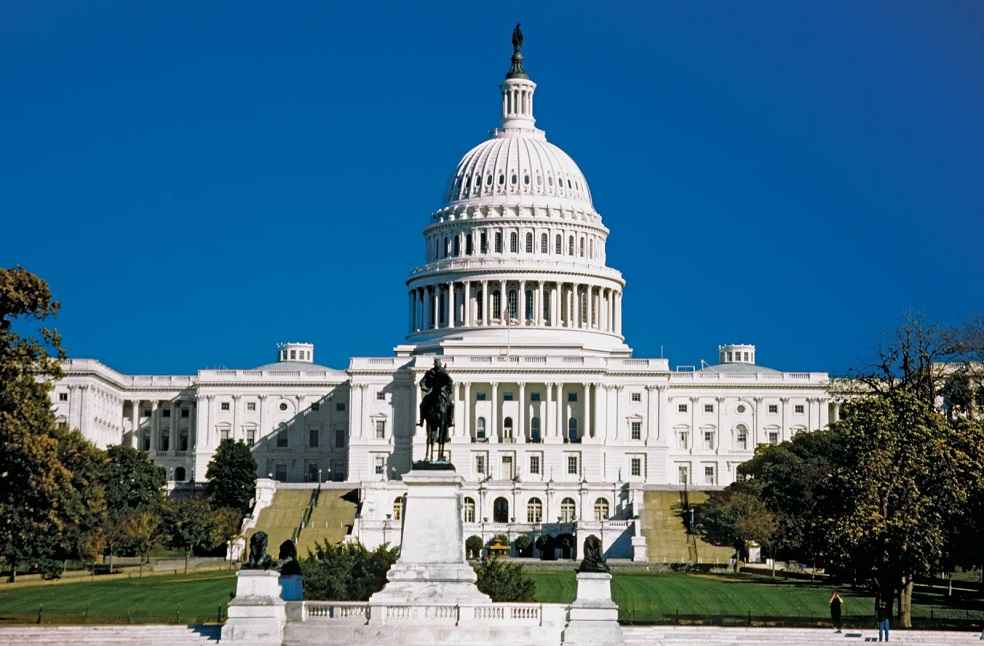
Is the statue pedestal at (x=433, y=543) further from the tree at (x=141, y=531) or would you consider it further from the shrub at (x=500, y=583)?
the tree at (x=141, y=531)

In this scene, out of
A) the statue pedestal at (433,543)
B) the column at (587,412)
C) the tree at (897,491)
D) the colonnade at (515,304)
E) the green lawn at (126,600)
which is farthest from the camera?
the colonnade at (515,304)

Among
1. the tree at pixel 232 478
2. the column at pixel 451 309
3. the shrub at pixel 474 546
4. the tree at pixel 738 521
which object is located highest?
the column at pixel 451 309

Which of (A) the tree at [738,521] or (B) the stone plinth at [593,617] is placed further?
(A) the tree at [738,521]

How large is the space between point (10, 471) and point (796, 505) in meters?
64.3

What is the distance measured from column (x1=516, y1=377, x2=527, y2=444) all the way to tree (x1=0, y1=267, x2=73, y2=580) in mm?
98023

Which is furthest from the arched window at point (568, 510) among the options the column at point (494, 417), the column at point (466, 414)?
the column at point (466, 414)

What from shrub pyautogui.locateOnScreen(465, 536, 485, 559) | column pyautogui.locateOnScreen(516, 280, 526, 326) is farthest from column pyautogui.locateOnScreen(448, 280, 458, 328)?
shrub pyautogui.locateOnScreen(465, 536, 485, 559)

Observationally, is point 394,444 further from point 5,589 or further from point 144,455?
point 5,589

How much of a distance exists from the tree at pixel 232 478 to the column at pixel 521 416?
23.7 m

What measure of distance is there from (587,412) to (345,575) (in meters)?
104

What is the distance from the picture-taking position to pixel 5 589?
105812 millimetres

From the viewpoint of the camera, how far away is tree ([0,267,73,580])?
81188 millimetres

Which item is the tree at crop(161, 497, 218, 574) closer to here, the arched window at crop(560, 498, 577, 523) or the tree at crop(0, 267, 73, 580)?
the arched window at crop(560, 498, 577, 523)

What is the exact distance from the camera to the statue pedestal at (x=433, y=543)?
227 ft
